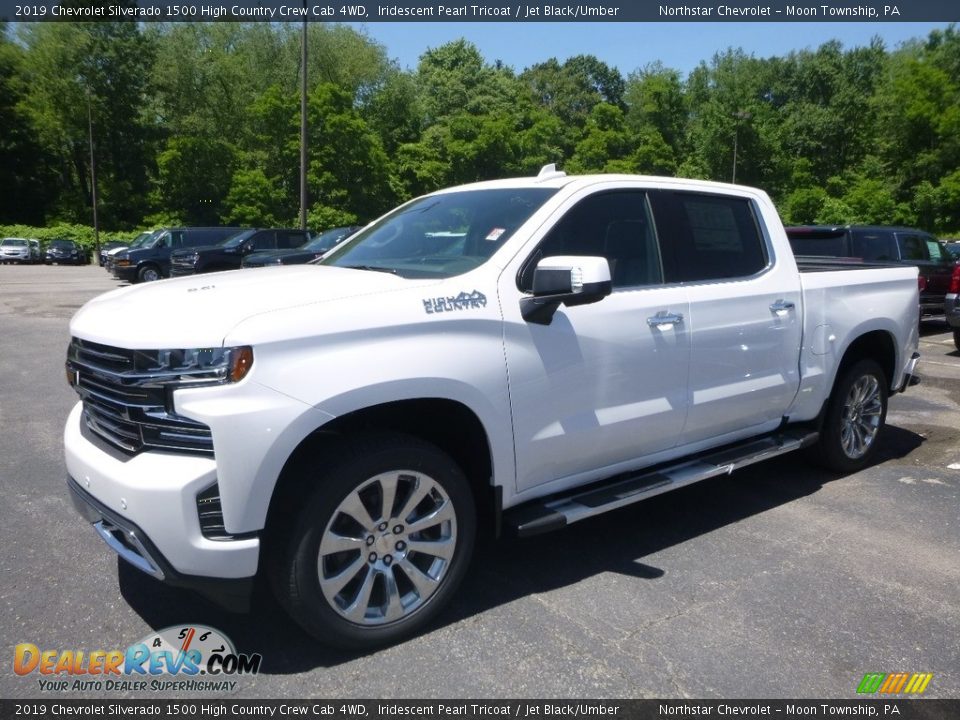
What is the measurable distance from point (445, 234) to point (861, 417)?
3.43 m

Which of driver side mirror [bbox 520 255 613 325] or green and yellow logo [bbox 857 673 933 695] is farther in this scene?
driver side mirror [bbox 520 255 613 325]

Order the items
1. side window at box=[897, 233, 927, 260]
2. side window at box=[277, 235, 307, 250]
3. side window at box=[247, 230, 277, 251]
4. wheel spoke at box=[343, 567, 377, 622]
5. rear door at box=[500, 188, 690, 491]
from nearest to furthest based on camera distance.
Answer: wheel spoke at box=[343, 567, 377, 622] < rear door at box=[500, 188, 690, 491] < side window at box=[897, 233, 927, 260] < side window at box=[247, 230, 277, 251] < side window at box=[277, 235, 307, 250]

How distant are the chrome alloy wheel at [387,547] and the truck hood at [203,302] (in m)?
0.77

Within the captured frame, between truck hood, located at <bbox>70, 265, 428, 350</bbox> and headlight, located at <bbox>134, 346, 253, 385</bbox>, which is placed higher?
truck hood, located at <bbox>70, 265, 428, 350</bbox>

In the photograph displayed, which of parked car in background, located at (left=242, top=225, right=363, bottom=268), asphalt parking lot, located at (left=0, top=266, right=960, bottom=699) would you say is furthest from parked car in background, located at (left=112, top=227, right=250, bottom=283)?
asphalt parking lot, located at (left=0, top=266, right=960, bottom=699)

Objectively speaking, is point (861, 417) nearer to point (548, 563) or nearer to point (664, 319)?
point (664, 319)

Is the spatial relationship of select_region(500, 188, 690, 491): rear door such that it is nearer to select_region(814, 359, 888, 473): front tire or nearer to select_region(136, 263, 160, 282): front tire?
select_region(814, 359, 888, 473): front tire

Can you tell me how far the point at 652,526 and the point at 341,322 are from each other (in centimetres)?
246

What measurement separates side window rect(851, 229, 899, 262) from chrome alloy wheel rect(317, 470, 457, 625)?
1033cm

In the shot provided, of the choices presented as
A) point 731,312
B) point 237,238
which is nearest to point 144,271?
point 237,238

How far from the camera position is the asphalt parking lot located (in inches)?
119

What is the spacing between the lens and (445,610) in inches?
139

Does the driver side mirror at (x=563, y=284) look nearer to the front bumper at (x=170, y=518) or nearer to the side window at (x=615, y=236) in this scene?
the side window at (x=615, y=236)

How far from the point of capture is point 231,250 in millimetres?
21250
